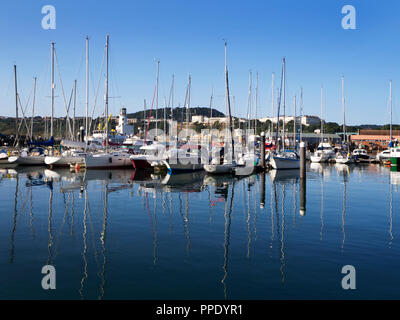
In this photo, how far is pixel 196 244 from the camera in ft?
47.8

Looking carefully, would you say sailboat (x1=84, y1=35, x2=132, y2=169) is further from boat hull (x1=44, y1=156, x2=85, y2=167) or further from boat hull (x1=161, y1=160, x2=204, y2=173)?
boat hull (x1=161, y1=160, x2=204, y2=173)

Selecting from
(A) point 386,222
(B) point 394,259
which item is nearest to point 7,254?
(B) point 394,259

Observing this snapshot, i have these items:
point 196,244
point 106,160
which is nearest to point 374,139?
point 106,160

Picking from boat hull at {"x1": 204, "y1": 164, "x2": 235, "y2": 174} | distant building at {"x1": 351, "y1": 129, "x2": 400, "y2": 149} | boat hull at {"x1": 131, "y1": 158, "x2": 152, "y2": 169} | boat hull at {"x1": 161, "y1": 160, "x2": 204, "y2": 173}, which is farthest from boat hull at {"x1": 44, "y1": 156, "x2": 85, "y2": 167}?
distant building at {"x1": 351, "y1": 129, "x2": 400, "y2": 149}

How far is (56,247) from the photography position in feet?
45.4

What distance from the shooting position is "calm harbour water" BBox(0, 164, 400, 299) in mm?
10375

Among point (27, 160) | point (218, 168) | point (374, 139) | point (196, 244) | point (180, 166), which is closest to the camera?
point (196, 244)

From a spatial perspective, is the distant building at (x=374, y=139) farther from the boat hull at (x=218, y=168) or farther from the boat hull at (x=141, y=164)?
the boat hull at (x=141, y=164)

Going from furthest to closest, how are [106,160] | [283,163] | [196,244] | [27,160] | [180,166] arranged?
[27,160] < [283,163] < [106,160] < [180,166] < [196,244]

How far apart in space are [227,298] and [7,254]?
7882 mm

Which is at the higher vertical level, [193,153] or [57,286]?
[193,153]

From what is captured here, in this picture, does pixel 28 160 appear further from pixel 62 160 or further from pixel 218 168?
pixel 218 168

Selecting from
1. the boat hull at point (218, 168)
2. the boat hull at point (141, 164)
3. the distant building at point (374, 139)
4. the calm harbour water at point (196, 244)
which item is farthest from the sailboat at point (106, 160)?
Answer: the distant building at point (374, 139)
